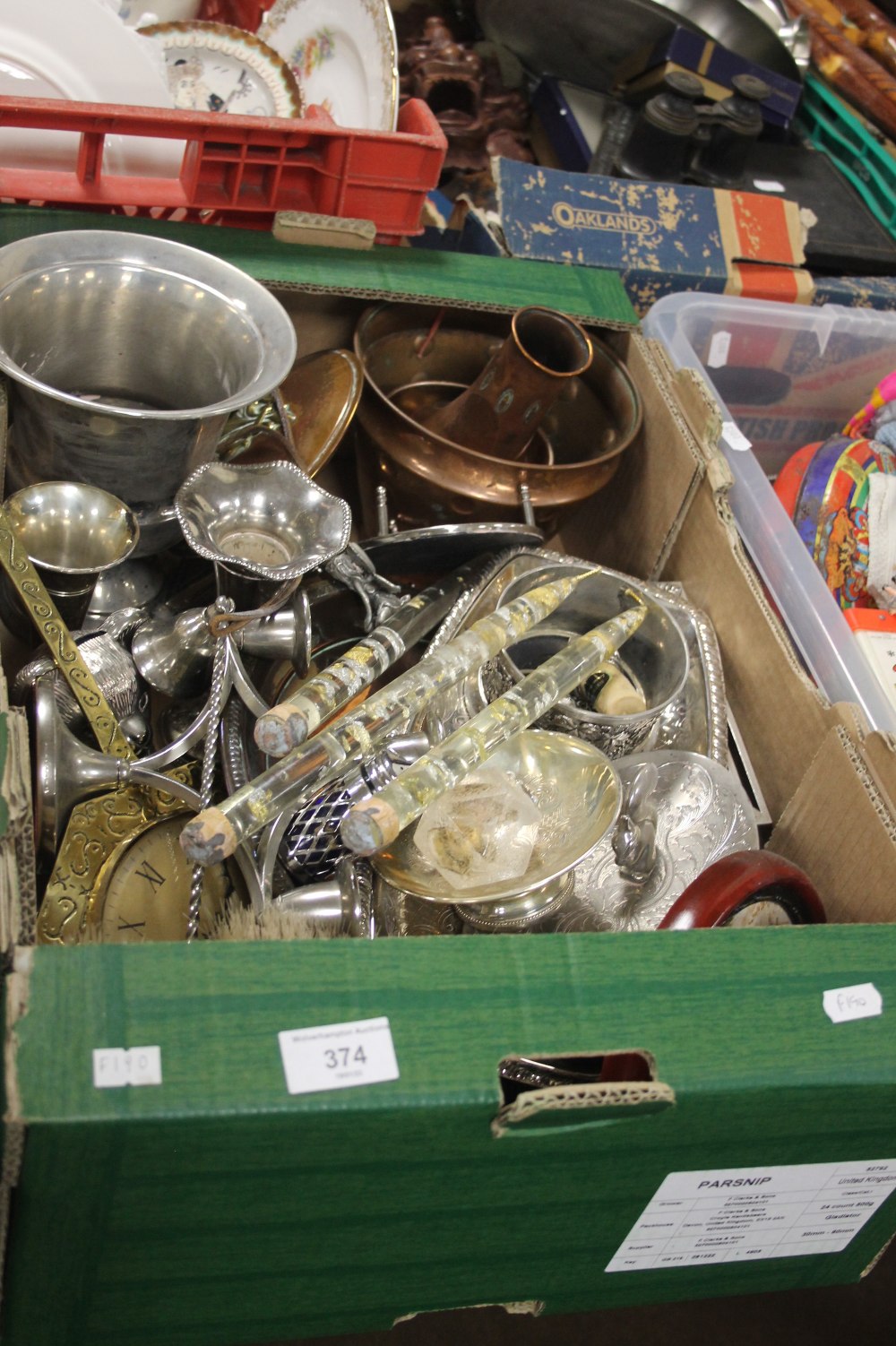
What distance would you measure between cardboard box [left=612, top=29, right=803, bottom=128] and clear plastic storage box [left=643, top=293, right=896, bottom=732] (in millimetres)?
518

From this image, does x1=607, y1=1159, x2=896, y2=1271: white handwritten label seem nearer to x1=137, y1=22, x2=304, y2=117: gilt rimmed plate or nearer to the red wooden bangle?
the red wooden bangle

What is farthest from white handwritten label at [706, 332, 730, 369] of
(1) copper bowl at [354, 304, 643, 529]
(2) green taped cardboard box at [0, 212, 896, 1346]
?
(2) green taped cardboard box at [0, 212, 896, 1346]

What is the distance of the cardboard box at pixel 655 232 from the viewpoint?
1256 mm

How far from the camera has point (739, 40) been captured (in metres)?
1.80

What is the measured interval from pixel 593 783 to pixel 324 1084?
1.04 ft

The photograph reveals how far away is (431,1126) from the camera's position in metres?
0.55

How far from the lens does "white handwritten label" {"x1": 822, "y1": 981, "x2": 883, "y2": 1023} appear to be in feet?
2.06

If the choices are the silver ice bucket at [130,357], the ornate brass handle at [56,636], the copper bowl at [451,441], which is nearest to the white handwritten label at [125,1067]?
the ornate brass handle at [56,636]

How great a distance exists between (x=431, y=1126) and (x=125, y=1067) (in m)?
0.15

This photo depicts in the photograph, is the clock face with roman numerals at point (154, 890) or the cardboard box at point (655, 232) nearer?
the clock face with roman numerals at point (154, 890)

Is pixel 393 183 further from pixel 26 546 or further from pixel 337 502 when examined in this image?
pixel 26 546

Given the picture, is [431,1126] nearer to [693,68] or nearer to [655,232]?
[655,232]

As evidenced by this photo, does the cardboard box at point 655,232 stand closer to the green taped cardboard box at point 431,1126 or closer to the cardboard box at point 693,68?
the cardboard box at point 693,68

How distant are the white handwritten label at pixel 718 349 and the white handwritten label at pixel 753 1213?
91cm
